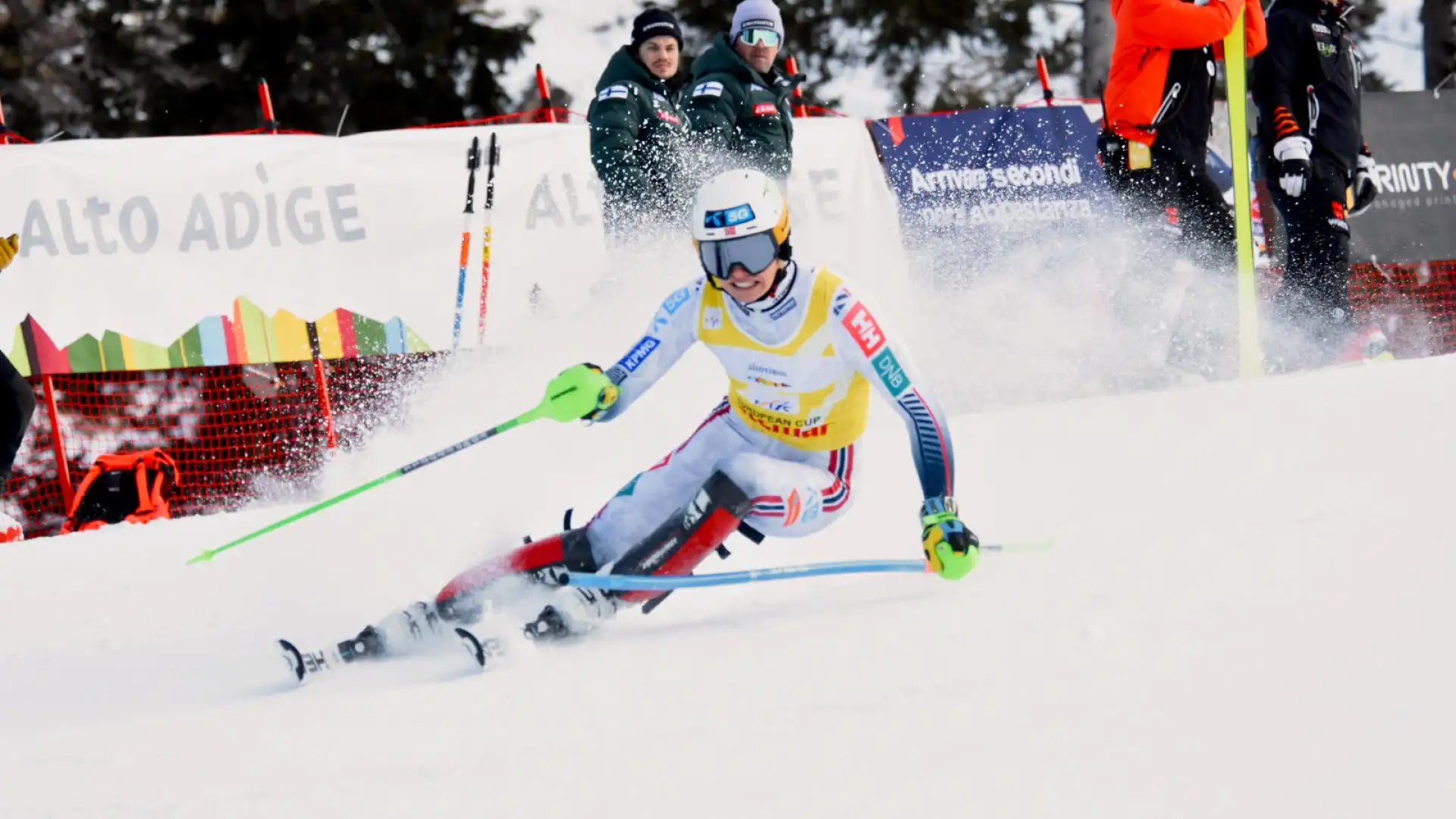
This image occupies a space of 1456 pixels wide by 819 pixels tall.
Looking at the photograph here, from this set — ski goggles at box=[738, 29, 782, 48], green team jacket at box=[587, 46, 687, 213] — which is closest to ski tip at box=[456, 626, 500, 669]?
green team jacket at box=[587, 46, 687, 213]

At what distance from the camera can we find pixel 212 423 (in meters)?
8.01

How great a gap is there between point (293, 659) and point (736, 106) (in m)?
3.90

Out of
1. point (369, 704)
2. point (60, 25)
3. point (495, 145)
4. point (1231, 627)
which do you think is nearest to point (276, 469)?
point (495, 145)

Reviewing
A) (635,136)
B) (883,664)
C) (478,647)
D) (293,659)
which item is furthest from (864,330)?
(635,136)

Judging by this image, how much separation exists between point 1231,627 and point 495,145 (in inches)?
224

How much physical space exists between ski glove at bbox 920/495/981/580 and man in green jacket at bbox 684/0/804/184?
3550mm

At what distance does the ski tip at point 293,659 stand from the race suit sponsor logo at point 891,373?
5.39 feet

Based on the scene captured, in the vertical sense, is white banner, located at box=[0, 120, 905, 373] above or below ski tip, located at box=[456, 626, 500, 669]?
above

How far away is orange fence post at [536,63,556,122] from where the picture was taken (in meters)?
8.44

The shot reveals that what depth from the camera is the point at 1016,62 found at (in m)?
16.9

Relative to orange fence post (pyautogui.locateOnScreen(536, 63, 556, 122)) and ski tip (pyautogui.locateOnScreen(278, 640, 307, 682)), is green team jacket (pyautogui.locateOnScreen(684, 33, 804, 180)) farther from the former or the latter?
ski tip (pyautogui.locateOnScreen(278, 640, 307, 682))

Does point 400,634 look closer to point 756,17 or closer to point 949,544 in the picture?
point 949,544

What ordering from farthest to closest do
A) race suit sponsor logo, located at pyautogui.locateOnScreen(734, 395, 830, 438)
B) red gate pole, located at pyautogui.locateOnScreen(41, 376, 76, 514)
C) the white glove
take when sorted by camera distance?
red gate pole, located at pyautogui.locateOnScreen(41, 376, 76, 514) → the white glove → race suit sponsor logo, located at pyautogui.locateOnScreen(734, 395, 830, 438)

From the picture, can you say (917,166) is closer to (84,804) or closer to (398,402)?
(398,402)
